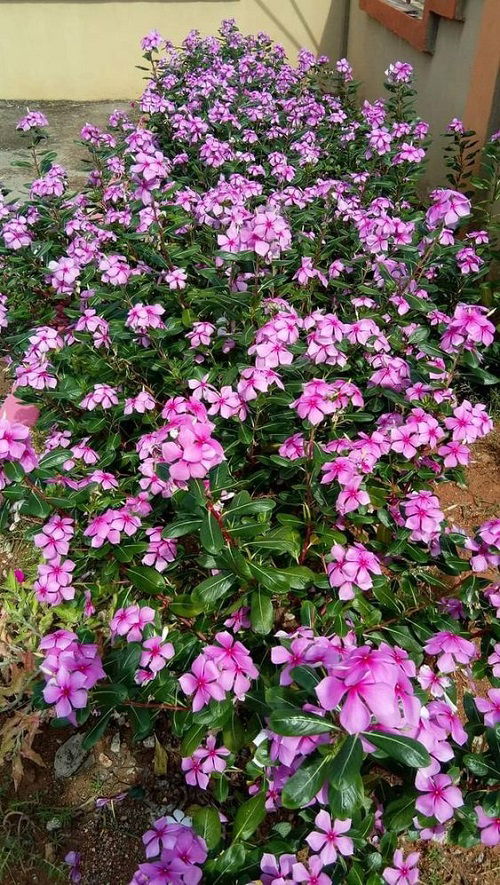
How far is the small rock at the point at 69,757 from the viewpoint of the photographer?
1.99 metres

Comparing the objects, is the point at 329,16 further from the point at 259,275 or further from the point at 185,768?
the point at 185,768

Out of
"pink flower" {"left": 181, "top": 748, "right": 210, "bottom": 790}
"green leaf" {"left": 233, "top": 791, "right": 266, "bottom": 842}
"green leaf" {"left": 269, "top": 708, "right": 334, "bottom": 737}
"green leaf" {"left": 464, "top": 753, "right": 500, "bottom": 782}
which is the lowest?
"pink flower" {"left": 181, "top": 748, "right": 210, "bottom": 790}

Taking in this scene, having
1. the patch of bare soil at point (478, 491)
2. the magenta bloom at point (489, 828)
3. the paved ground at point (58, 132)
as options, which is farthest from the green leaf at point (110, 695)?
the paved ground at point (58, 132)

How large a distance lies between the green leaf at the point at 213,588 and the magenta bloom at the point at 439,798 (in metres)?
0.60

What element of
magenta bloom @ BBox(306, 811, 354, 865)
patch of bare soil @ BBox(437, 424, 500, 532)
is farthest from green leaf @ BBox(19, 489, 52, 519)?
patch of bare soil @ BBox(437, 424, 500, 532)

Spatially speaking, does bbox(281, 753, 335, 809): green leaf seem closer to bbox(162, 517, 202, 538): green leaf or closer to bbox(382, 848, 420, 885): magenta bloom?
bbox(382, 848, 420, 885): magenta bloom

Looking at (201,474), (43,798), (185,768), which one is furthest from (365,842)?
(43,798)

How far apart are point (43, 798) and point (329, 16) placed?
9475mm

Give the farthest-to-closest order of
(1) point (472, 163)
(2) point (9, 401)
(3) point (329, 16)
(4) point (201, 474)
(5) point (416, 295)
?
(3) point (329, 16) → (1) point (472, 163) → (2) point (9, 401) → (5) point (416, 295) → (4) point (201, 474)

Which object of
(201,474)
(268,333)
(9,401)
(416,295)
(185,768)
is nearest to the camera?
(201,474)

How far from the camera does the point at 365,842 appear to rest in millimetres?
1293

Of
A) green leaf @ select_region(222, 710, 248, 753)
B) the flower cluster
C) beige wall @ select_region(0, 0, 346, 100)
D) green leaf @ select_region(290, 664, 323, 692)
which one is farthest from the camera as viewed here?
beige wall @ select_region(0, 0, 346, 100)

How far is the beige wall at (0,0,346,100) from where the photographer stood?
8.46 metres

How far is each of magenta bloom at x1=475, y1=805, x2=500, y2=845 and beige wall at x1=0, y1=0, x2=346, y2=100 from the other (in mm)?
9333
